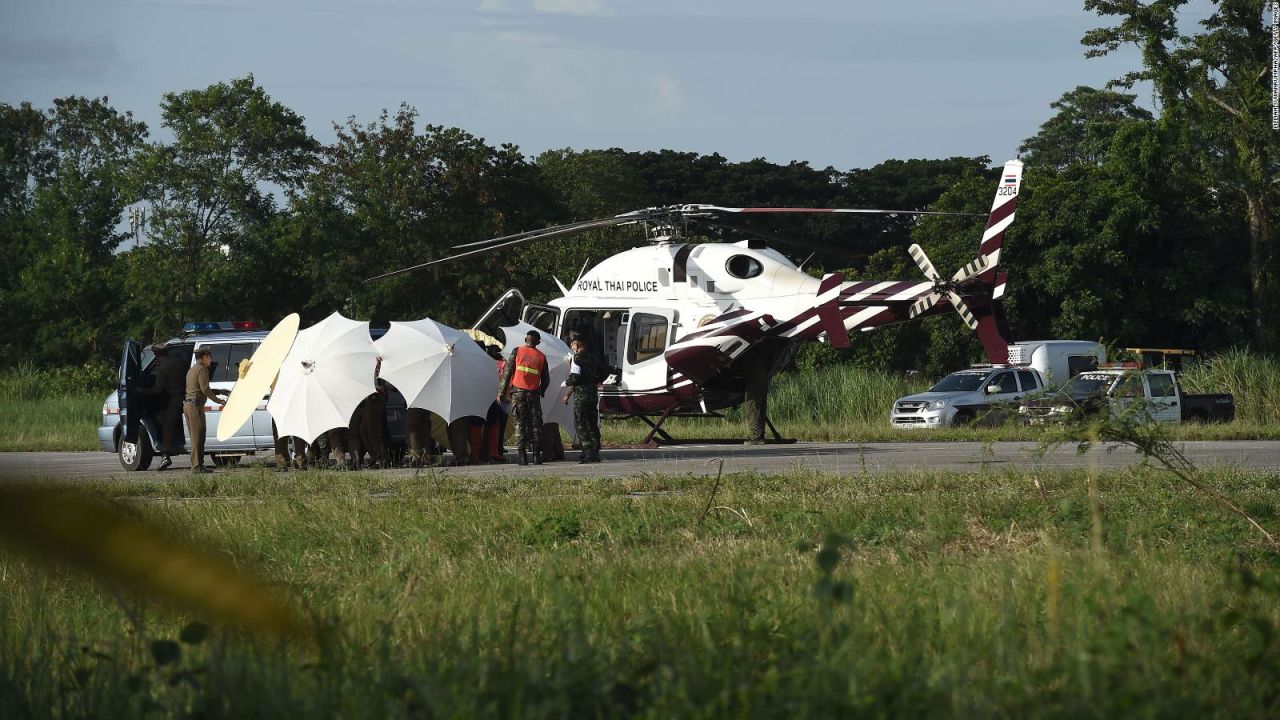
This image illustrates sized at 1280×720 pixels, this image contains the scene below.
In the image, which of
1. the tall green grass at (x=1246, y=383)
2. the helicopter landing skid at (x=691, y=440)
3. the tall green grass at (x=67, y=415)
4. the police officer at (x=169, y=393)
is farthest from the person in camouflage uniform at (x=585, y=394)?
the tall green grass at (x=1246, y=383)

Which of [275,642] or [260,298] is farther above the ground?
[260,298]

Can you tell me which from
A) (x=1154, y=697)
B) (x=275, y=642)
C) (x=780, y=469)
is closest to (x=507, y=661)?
(x=1154, y=697)

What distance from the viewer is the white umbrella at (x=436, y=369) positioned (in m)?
16.9

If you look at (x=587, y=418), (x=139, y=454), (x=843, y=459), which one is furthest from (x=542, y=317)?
(x=843, y=459)

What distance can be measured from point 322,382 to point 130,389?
3.10m

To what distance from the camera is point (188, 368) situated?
18812 mm

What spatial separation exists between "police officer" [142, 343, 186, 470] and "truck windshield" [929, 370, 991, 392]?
1645cm

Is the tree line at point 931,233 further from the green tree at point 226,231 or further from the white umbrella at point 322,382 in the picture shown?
the white umbrella at point 322,382

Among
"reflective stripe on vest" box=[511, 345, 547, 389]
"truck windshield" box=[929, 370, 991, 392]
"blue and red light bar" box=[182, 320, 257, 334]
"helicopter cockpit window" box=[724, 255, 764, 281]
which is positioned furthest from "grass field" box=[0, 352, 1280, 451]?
"reflective stripe on vest" box=[511, 345, 547, 389]

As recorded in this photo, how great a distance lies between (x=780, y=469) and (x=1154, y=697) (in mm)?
11423

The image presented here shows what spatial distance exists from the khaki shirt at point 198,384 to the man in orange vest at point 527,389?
12.3ft

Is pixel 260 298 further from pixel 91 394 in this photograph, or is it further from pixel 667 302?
pixel 667 302

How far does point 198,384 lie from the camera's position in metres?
17.2

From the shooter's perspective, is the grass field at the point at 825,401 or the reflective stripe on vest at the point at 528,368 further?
the grass field at the point at 825,401
